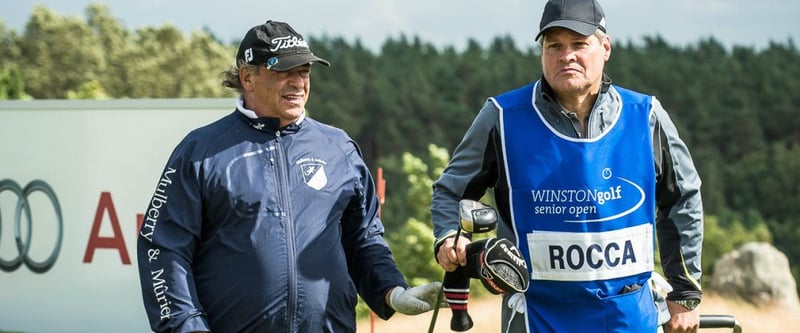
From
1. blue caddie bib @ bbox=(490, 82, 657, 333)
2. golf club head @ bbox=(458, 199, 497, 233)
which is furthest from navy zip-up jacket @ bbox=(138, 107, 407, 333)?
blue caddie bib @ bbox=(490, 82, 657, 333)

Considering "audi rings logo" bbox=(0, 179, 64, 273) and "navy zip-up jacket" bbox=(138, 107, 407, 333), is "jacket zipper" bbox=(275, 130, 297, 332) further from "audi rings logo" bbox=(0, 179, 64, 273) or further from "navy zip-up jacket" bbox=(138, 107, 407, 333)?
"audi rings logo" bbox=(0, 179, 64, 273)

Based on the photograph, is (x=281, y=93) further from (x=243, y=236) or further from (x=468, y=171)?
(x=468, y=171)

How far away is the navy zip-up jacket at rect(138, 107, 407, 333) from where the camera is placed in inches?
158

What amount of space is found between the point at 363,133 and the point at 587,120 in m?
38.4

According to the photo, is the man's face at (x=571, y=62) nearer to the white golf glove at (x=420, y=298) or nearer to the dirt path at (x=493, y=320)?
the white golf glove at (x=420, y=298)

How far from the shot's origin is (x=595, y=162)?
13.4 ft

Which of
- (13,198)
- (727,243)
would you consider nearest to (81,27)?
(727,243)

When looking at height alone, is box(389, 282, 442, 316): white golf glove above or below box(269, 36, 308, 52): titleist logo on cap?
below

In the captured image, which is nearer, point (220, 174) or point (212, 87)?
point (220, 174)

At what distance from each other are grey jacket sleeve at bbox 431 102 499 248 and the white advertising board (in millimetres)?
3385

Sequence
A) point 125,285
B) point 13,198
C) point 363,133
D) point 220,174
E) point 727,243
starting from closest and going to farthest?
1. point 220,174
2. point 125,285
3. point 13,198
4. point 727,243
5. point 363,133

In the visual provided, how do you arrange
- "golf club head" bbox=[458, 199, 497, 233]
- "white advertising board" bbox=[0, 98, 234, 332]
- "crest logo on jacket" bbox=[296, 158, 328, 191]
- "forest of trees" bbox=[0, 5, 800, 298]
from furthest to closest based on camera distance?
"forest of trees" bbox=[0, 5, 800, 298] → "white advertising board" bbox=[0, 98, 234, 332] → "crest logo on jacket" bbox=[296, 158, 328, 191] → "golf club head" bbox=[458, 199, 497, 233]

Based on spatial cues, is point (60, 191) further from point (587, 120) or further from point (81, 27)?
point (81, 27)

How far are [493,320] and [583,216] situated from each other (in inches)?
257
